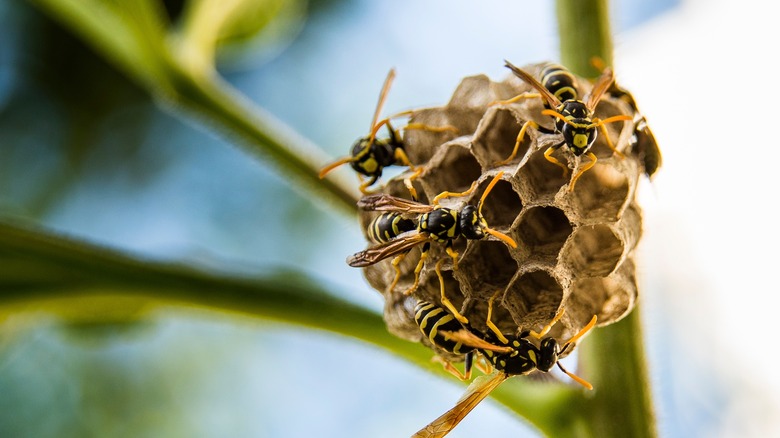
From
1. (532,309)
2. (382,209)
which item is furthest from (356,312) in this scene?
(532,309)

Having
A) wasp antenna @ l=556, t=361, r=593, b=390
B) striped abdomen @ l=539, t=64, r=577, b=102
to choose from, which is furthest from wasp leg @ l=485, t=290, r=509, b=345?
striped abdomen @ l=539, t=64, r=577, b=102

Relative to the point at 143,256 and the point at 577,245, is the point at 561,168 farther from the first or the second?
the point at 143,256

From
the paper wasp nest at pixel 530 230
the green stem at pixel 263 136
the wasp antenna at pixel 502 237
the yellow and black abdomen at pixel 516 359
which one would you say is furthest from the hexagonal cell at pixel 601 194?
the green stem at pixel 263 136

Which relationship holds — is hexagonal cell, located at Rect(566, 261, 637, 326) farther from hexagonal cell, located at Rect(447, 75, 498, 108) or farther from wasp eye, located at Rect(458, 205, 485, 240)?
hexagonal cell, located at Rect(447, 75, 498, 108)

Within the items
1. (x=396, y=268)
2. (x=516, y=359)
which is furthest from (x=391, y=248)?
(x=516, y=359)

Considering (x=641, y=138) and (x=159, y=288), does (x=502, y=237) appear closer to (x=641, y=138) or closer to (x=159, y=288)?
(x=641, y=138)

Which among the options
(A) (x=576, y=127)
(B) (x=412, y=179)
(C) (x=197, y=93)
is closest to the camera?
(A) (x=576, y=127)

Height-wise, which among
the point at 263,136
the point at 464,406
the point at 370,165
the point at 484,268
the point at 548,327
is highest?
the point at 263,136
